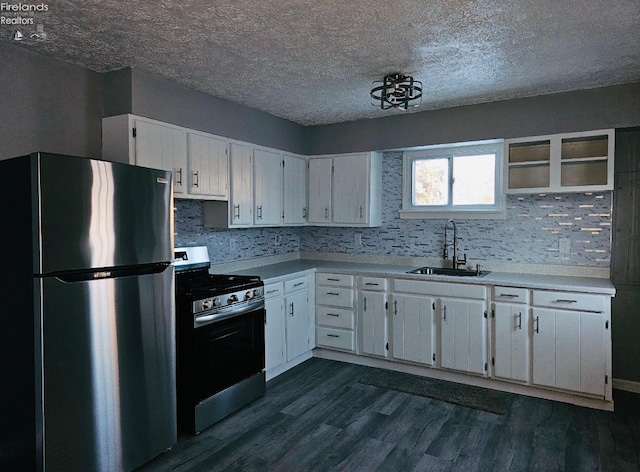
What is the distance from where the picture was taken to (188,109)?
11.0ft

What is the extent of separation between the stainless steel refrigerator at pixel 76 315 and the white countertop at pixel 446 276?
4.84 ft

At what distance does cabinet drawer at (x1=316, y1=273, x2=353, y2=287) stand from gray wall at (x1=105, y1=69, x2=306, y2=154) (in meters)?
1.40

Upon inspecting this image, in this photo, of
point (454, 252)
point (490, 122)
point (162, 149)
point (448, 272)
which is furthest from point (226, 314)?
point (490, 122)

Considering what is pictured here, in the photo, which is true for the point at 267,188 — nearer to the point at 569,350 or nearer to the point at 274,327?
the point at 274,327

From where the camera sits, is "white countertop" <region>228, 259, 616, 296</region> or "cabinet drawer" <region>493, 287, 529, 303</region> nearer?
"white countertop" <region>228, 259, 616, 296</region>

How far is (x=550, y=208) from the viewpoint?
12.5ft

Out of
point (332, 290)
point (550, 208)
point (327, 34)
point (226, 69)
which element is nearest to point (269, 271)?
point (332, 290)

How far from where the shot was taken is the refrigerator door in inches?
78.1

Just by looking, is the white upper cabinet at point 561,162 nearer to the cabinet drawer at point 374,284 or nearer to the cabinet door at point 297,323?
the cabinet drawer at point 374,284

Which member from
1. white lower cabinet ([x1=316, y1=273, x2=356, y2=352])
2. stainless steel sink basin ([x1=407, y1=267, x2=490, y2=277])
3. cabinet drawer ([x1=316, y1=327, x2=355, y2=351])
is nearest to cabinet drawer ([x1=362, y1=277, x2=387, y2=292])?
white lower cabinet ([x1=316, y1=273, x2=356, y2=352])

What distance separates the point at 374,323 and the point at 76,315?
8.74 ft

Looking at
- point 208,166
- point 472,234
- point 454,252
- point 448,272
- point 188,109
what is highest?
point 188,109

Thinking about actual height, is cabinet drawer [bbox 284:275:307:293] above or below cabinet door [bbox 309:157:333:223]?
below

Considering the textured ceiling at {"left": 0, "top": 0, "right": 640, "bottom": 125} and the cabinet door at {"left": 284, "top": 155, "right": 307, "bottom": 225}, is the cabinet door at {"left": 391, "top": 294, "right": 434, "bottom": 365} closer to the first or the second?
the cabinet door at {"left": 284, "top": 155, "right": 307, "bottom": 225}
